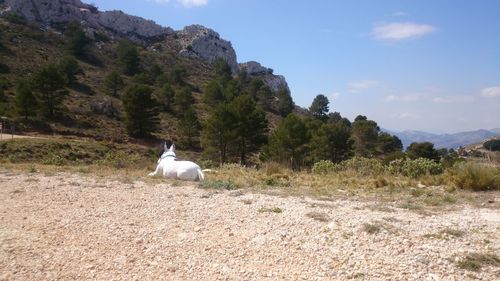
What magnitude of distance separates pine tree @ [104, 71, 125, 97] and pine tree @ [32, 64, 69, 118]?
45.4 feet

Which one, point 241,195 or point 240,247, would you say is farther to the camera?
point 241,195

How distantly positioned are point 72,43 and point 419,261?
9527 cm

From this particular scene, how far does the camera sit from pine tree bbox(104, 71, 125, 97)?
7038 cm

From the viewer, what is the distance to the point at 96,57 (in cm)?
9231

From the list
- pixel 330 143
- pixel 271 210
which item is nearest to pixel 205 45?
pixel 330 143

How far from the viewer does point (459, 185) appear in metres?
11.5

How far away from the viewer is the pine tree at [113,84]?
7038 centimetres

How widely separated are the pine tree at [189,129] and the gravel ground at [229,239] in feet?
155

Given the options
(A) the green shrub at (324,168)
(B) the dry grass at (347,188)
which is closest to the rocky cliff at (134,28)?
(A) the green shrub at (324,168)

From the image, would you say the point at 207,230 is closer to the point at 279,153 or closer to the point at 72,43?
the point at 279,153

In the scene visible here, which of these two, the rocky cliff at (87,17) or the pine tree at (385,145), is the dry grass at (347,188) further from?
the rocky cliff at (87,17)

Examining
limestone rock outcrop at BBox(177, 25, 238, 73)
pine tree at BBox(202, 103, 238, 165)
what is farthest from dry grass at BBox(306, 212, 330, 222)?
limestone rock outcrop at BBox(177, 25, 238, 73)

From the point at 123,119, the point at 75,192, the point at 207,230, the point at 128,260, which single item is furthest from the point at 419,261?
the point at 123,119

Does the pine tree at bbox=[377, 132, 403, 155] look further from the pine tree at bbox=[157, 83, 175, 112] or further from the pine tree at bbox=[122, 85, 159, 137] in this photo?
the pine tree at bbox=[122, 85, 159, 137]
